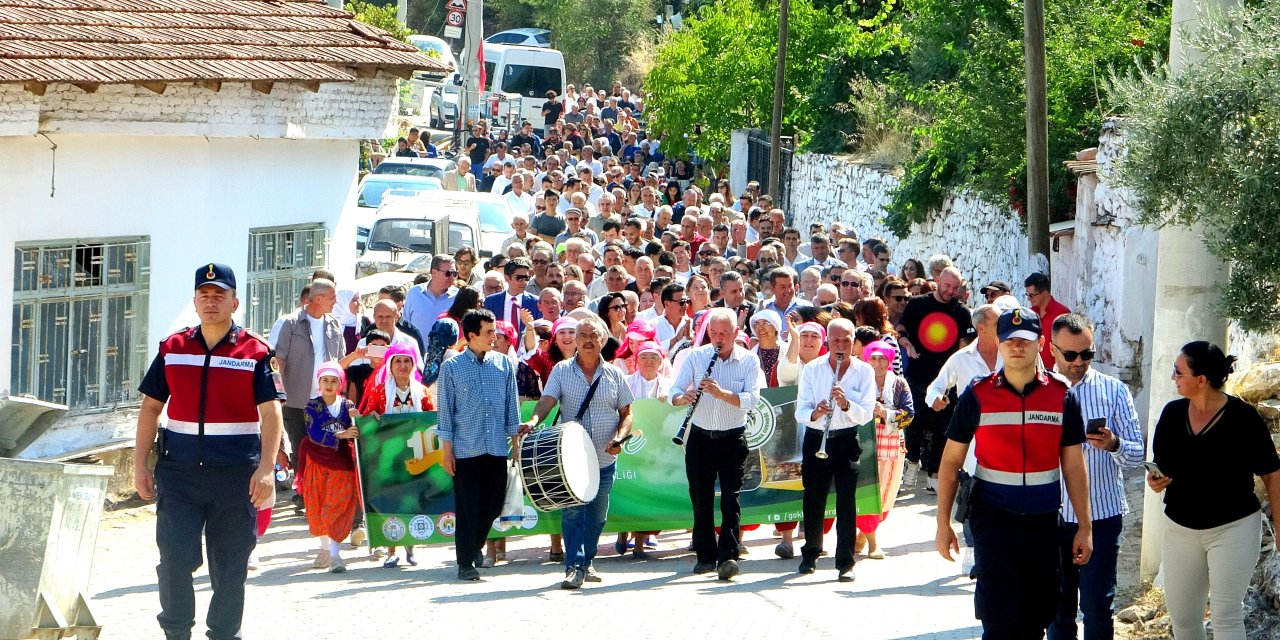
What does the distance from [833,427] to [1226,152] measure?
362 cm

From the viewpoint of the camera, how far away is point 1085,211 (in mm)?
18406

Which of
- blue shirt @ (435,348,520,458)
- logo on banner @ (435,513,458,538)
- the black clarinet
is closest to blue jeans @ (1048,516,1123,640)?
the black clarinet

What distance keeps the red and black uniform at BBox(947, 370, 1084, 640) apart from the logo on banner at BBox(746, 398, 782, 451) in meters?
4.47

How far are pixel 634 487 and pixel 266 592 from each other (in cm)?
278

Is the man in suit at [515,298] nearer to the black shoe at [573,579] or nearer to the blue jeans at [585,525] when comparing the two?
the blue jeans at [585,525]

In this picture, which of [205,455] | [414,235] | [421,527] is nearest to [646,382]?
[421,527]

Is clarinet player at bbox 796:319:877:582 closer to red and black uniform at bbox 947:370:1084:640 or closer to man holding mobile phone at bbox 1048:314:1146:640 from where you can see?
man holding mobile phone at bbox 1048:314:1146:640

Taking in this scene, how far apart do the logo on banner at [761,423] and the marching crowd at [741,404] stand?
359mm

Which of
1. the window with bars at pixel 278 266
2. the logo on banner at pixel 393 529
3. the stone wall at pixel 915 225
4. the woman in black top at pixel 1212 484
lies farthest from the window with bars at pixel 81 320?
the stone wall at pixel 915 225

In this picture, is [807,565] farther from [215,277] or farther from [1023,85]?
[1023,85]

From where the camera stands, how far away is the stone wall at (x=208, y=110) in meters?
12.4

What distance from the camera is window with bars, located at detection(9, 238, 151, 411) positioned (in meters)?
12.6

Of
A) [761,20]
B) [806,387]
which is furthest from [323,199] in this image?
[761,20]

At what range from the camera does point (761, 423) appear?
1209 cm
